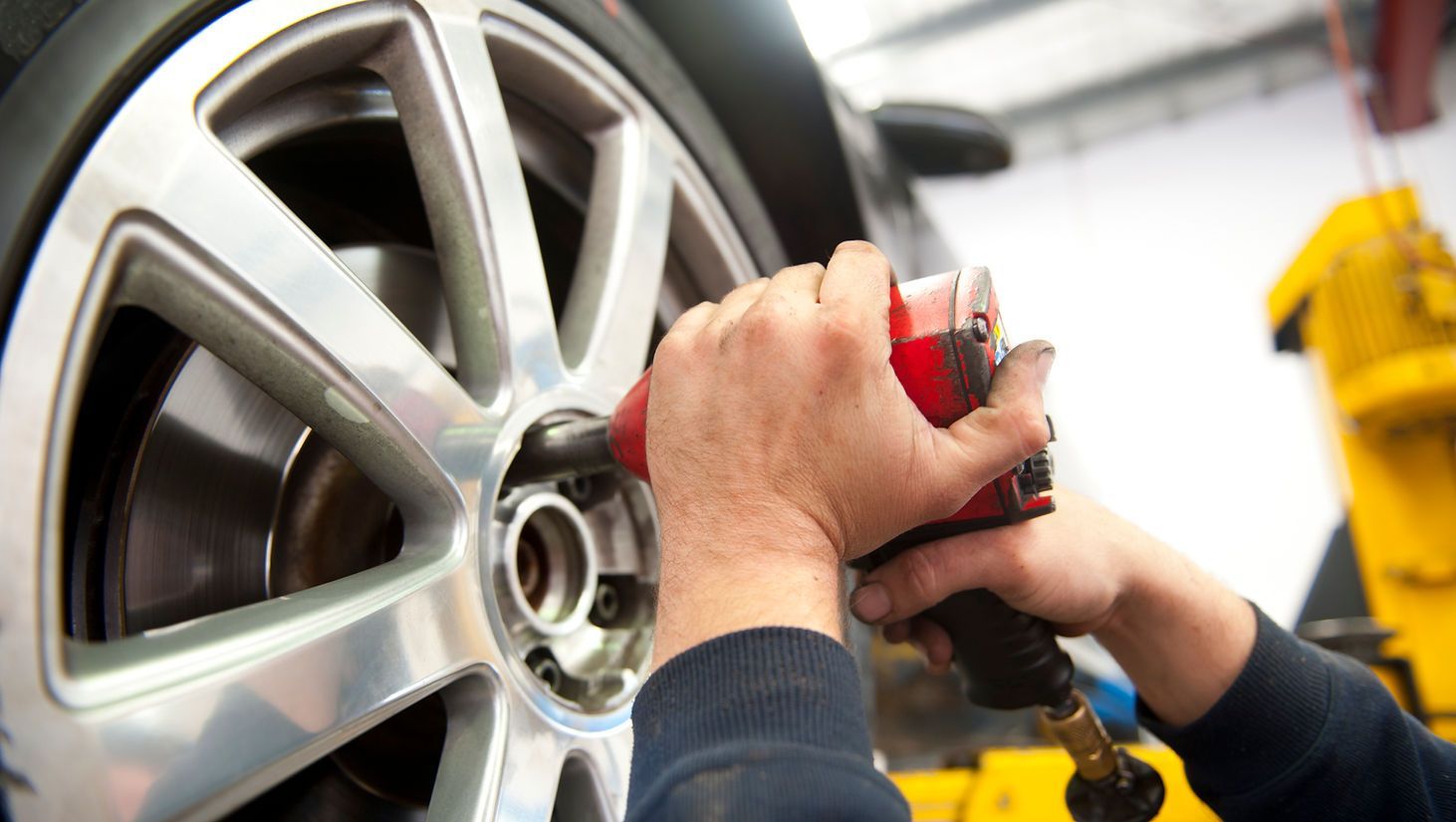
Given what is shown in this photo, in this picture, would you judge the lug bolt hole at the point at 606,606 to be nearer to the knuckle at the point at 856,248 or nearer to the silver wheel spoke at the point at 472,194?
the silver wheel spoke at the point at 472,194

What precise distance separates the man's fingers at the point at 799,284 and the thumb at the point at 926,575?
196 millimetres

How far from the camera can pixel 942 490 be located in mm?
480

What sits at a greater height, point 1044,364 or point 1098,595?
point 1044,364

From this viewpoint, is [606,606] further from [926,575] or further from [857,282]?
[857,282]

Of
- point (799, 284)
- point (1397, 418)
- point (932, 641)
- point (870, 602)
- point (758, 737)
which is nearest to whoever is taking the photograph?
point (758, 737)

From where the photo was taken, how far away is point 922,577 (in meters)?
0.60

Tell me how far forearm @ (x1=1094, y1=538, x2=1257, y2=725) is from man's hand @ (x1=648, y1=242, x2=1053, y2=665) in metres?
0.34

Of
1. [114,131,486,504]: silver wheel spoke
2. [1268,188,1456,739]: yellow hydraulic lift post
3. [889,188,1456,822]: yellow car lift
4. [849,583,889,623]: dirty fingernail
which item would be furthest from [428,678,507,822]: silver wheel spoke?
[1268,188,1456,739]: yellow hydraulic lift post

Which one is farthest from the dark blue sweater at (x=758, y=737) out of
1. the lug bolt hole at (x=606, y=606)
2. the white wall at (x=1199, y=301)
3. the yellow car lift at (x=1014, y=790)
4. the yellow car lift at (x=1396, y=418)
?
the white wall at (x=1199, y=301)

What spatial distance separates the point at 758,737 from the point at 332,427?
333 millimetres

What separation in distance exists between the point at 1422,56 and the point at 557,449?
394cm

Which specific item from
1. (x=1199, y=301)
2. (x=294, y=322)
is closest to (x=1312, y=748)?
(x=294, y=322)

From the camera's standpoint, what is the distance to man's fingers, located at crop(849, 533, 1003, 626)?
0.60 metres

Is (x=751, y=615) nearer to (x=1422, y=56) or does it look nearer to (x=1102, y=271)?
(x=1422, y=56)
